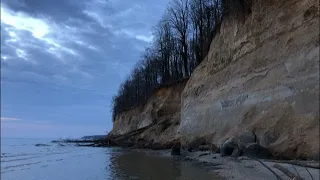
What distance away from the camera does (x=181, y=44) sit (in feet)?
156

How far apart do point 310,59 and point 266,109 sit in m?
3.61

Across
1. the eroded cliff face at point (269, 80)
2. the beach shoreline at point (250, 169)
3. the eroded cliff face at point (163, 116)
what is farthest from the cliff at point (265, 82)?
the eroded cliff face at point (163, 116)

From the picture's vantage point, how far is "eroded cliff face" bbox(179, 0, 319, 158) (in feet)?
40.4

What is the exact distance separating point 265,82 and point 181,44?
32264 mm

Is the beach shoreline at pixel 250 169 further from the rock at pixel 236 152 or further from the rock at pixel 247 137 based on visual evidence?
the rock at pixel 247 137

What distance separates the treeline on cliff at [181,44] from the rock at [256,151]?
809 cm

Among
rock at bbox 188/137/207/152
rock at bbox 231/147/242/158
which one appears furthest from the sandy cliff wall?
rock at bbox 231/147/242/158

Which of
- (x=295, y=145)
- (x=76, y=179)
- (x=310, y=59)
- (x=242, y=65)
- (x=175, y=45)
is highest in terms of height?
(x=175, y=45)

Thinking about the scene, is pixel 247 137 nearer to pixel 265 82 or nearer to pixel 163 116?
pixel 265 82

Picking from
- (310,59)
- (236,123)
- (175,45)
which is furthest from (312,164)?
(175,45)

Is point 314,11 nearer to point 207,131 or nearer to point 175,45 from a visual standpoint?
point 207,131

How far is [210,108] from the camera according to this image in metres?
23.2

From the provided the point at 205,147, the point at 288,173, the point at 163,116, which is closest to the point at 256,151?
the point at 288,173

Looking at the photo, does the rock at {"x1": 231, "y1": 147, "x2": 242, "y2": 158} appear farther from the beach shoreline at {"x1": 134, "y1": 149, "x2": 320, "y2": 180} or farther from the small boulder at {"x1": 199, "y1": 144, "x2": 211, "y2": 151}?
the small boulder at {"x1": 199, "y1": 144, "x2": 211, "y2": 151}
